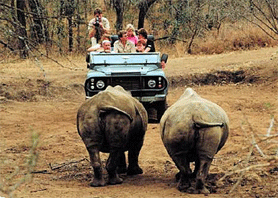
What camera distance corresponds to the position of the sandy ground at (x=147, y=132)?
24.0 ft

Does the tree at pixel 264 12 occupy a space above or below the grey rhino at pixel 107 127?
above

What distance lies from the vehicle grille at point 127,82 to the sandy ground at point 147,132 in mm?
964

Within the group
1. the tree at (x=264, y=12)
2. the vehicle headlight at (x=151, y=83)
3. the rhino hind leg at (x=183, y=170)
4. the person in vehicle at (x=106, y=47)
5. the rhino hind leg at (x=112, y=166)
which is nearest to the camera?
the rhino hind leg at (x=183, y=170)

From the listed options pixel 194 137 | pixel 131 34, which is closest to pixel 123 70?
pixel 131 34

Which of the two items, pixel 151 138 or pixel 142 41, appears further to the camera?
pixel 142 41

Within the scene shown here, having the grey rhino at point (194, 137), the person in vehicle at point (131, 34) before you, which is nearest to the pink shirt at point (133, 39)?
the person in vehicle at point (131, 34)

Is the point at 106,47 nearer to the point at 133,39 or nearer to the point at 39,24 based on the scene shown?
the point at 133,39

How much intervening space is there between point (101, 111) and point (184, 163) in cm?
122

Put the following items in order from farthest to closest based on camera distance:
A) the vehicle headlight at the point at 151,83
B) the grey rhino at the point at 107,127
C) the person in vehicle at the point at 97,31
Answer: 1. the person in vehicle at the point at 97,31
2. the vehicle headlight at the point at 151,83
3. the grey rhino at the point at 107,127

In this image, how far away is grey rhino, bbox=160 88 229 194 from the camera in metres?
7.07

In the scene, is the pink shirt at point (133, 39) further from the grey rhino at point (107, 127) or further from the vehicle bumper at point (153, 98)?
the grey rhino at point (107, 127)

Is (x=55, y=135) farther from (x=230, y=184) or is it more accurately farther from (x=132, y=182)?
(x=230, y=184)

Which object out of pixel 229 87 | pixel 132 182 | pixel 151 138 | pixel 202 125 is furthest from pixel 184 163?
pixel 229 87

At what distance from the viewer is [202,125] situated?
23.1 ft
